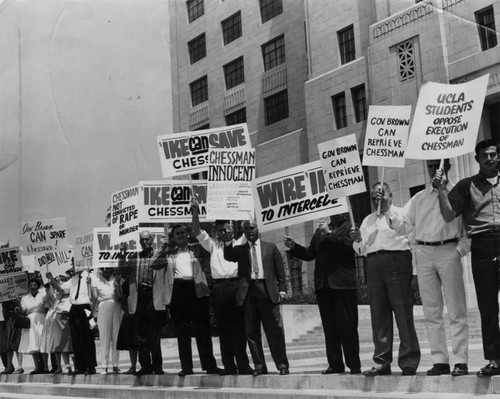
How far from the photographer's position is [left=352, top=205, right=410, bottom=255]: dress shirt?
8.41m

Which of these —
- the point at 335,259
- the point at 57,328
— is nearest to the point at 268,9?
the point at 57,328

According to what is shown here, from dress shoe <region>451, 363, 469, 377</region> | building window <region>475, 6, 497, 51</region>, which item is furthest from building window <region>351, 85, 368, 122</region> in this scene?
dress shoe <region>451, 363, 469, 377</region>

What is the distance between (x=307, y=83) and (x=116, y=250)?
18.3 m

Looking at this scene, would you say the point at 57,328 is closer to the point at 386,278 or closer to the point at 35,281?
the point at 35,281

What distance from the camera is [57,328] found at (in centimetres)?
1409

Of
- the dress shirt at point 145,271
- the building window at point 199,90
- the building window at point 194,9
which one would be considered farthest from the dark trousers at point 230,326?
the building window at point 199,90

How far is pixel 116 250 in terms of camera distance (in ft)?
43.0

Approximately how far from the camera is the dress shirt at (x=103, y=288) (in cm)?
1296

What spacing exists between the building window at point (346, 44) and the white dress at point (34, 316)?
17258 mm

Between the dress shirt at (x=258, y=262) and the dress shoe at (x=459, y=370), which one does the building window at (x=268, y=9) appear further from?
the dress shoe at (x=459, y=370)

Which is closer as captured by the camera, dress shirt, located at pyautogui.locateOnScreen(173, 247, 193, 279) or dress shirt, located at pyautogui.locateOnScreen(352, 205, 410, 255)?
dress shirt, located at pyautogui.locateOnScreen(352, 205, 410, 255)

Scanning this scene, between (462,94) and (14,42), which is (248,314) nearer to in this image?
(462,94)

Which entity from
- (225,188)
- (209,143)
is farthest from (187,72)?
(225,188)

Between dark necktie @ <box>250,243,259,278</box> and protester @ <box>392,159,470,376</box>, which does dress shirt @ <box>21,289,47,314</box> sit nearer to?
dark necktie @ <box>250,243,259,278</box>
